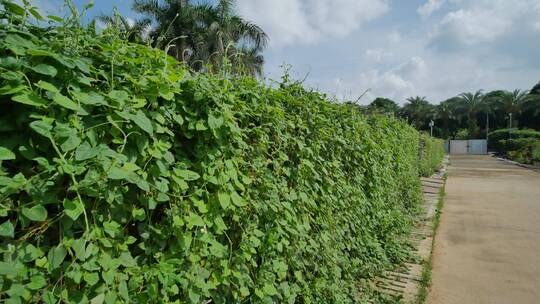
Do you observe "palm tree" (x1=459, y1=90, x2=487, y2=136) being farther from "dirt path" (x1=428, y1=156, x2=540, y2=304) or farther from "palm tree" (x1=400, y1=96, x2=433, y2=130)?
"dirt path" (x1=428, y1=156, x2=540, y2=304)

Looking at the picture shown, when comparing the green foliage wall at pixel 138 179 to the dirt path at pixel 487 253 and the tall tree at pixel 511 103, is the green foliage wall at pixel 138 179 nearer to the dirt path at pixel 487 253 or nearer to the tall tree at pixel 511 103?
the dirt path at pixel 487 253

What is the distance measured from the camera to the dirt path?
3707mm

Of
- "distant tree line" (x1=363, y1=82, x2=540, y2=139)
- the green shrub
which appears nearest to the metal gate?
"distant tree line" (x1=363, y1=82, x2=540, y2=139)

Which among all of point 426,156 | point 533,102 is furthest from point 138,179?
point 533,102

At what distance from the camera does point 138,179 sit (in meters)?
1.25

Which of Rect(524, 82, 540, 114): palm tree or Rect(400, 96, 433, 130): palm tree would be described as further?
Rect(400, 96, 433, 130): palm tree

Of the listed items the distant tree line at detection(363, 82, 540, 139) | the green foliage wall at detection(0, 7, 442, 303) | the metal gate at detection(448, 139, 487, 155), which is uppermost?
the distant tree line at detection(363, 82, 540, 139)

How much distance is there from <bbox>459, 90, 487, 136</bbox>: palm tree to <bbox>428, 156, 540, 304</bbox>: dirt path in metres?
52.1

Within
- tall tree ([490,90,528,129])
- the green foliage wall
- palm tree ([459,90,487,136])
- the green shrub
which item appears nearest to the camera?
the green foliage wall

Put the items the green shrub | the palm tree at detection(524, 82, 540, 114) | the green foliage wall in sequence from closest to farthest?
1. the green foliage wall
2. the green shrub
3. the palm tree at detection(524, 82, 540, 114)

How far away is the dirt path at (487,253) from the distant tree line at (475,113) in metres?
42.4

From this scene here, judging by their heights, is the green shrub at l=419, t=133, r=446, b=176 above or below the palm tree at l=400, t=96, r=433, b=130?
below

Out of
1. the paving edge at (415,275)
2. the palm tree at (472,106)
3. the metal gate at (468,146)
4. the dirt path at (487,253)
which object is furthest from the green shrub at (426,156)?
the palm tree at (472,106)

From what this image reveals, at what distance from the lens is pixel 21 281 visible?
3.36 feet
